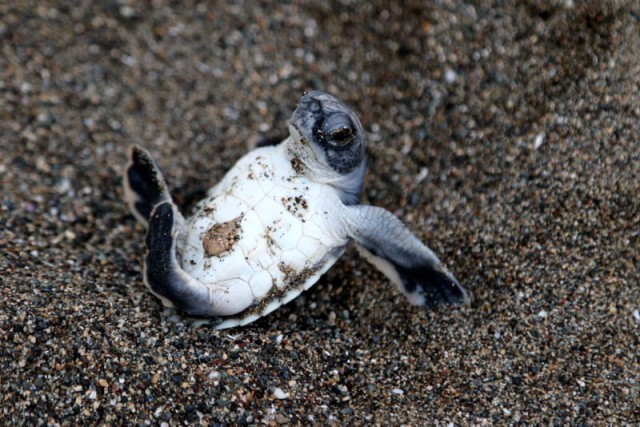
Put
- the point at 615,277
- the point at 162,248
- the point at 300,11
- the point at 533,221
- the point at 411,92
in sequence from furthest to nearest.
→ 1. the point at 300,11
2. the point at 411,92
3. the point at 533,221
4. the point at 615,277
5. the point at 162,248

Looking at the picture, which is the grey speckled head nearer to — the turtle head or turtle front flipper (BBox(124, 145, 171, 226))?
the turtle head

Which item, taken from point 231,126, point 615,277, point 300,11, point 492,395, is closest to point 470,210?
point 615,277

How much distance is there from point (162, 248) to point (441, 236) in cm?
95

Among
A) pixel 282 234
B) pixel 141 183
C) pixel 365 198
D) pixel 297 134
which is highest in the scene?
pixel 297 134

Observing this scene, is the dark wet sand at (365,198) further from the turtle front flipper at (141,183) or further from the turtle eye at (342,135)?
the turtle eye at (342,135)

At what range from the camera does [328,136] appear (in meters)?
1.77

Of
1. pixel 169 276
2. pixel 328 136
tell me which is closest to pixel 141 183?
pixel 169 276

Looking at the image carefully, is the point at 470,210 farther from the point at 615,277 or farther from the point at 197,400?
the point at 197,400

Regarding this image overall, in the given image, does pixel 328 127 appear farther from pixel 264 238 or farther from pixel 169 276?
pixel 169 276

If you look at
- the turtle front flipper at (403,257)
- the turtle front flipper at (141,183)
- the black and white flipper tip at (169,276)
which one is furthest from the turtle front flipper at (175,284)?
the turtle front flipper at (403,257)

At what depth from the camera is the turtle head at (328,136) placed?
1769mm

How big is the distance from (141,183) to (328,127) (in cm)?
66

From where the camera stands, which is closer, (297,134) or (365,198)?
(297,134)

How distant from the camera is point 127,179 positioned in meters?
1.99
